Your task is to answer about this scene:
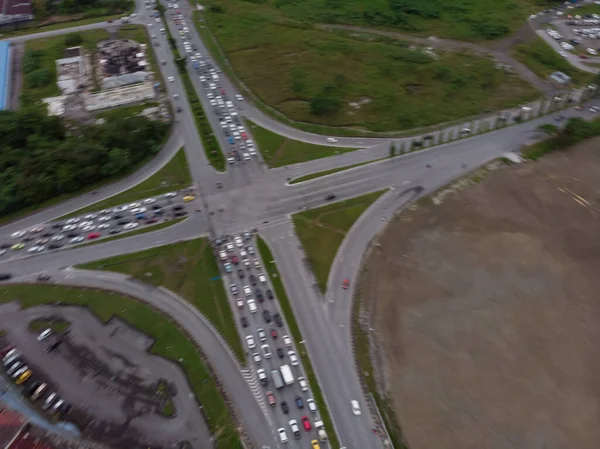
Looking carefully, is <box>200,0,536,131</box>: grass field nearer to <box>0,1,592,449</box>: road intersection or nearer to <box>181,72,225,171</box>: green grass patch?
<box>0,1,592,449</box>: road intersection

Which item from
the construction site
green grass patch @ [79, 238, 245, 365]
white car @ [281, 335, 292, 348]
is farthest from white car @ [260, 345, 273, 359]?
the construction site

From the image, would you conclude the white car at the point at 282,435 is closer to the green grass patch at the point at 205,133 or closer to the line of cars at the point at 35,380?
the line of cars at the point at 35,380

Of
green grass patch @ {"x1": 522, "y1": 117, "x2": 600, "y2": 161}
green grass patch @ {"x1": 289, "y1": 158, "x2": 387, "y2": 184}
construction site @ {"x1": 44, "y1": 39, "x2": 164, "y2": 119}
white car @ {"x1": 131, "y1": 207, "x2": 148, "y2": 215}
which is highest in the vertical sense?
construction site @ {"x1": 44, "y1": 39, "x2": 164, "y2": 119}

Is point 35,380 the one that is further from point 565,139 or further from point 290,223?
point 565,139

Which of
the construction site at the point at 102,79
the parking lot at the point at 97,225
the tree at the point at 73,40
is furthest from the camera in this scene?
the tree at the point at 73,40

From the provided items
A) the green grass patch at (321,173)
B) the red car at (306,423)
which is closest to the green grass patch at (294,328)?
the red car at (306,423)

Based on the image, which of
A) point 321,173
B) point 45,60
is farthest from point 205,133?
point 45,60
